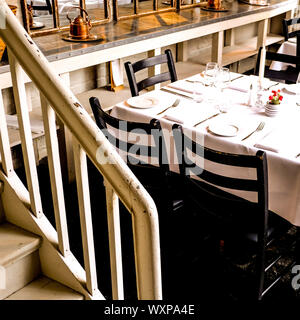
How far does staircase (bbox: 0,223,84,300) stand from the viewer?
1.38m

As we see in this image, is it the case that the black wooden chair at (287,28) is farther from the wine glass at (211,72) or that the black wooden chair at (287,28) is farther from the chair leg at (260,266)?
the chair leg at (260,266)

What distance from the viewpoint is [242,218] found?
2066mm

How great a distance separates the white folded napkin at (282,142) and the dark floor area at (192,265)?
0.46 meters

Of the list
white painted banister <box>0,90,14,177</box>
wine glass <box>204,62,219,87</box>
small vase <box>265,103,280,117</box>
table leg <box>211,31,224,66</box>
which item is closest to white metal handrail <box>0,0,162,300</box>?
white painted banister <box>0,90,14,177</box>

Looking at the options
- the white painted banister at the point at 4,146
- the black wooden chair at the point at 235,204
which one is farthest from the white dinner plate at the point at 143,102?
the white painted banister at the point at 4,146

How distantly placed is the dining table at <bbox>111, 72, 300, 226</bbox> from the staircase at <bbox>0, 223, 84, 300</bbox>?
988mm

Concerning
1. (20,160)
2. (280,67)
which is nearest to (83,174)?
(20,160)

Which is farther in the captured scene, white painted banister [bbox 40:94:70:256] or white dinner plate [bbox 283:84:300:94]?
white dinner plate [bbox 283:84:300:94]

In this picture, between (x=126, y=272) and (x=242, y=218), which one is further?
(x=126, y=272)

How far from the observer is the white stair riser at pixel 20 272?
139 cm

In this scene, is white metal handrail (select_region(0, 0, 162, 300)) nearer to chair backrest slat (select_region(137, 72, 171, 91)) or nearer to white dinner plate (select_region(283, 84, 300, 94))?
chair backrest slat (select_region(137, 72, 171, 91))

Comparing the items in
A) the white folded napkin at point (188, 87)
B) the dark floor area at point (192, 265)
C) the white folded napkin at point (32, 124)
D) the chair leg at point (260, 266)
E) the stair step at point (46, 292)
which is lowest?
the dark floor area at point (192, 265)
